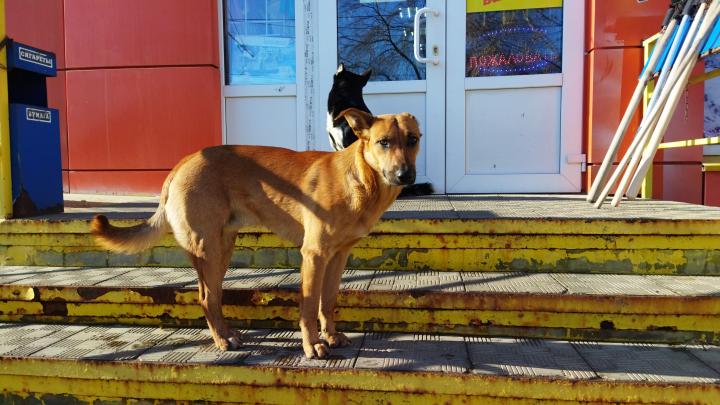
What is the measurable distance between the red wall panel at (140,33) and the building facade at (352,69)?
0.05ft

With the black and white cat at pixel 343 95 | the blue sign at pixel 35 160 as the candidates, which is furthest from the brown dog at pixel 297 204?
the black and white cat at pixel 343 95

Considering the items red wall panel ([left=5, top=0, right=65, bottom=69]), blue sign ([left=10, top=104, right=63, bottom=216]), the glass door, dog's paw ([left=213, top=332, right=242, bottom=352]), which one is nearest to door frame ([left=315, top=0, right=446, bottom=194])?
the glass door

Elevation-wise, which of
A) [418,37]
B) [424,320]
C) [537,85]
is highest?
[418,37]

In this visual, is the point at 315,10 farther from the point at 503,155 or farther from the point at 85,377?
the point at 85,377

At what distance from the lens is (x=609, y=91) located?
4191 mm

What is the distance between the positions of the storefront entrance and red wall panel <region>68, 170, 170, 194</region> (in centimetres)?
135

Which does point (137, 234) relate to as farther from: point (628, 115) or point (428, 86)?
point (628, 115)

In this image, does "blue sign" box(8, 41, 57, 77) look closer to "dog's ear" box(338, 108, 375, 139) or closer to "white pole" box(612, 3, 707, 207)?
"dog's ear" box(338, 108, 375, 139)

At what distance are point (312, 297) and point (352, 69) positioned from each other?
3.25 m

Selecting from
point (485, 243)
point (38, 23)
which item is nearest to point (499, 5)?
point (485, 243)

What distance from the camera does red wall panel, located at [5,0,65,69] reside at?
4695mm

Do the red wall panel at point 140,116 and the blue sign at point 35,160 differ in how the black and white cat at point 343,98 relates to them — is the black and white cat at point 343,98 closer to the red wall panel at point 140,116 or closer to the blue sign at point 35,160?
the red wall panel at point 140,116

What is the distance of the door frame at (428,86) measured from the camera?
445 cm

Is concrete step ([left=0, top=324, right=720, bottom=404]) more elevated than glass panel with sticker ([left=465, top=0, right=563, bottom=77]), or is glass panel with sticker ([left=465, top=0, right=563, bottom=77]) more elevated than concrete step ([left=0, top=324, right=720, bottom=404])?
glass panel with sticker ([left=465, top=0, right=563, bottom=77])
